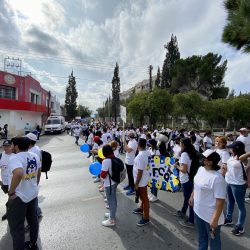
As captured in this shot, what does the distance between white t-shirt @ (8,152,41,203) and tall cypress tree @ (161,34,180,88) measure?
50.1 meters

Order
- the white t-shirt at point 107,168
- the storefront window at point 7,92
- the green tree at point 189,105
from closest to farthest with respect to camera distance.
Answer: the white t-shirt at point 107,168, the green tree at point 189,105, the storefront window at point 7,92

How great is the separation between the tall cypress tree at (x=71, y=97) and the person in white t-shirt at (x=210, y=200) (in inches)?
3053

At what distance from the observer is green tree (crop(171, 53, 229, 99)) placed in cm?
4516

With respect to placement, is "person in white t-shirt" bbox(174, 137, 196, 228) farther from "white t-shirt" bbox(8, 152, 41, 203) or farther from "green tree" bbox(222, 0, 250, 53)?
"green tree" bbox(222, 0, 250, 53)

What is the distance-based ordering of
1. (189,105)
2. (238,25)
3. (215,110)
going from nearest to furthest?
(238,25) → (189,105) → (215,110)

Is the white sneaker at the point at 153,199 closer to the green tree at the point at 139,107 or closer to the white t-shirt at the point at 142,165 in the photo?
the white t-shirt at the point at 142,165

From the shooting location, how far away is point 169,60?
2111 inches

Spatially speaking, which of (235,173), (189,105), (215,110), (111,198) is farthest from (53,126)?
(235,173)

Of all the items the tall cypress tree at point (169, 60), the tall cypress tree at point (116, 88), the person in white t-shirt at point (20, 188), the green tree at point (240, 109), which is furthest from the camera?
the tall cypress tree at point (116, 88)

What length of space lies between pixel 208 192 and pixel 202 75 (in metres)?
45.0

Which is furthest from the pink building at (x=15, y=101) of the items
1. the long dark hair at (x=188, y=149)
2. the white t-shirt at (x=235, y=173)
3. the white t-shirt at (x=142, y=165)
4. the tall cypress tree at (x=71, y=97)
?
the tall cypress tree at (x=71, y=97)

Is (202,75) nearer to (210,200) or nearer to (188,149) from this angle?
(188,149)

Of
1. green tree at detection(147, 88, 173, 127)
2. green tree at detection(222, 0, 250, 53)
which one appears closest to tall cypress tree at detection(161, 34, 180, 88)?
Result: green tree at detection(147, 88, 173, 127)

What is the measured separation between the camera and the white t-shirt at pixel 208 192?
324 centimetres
